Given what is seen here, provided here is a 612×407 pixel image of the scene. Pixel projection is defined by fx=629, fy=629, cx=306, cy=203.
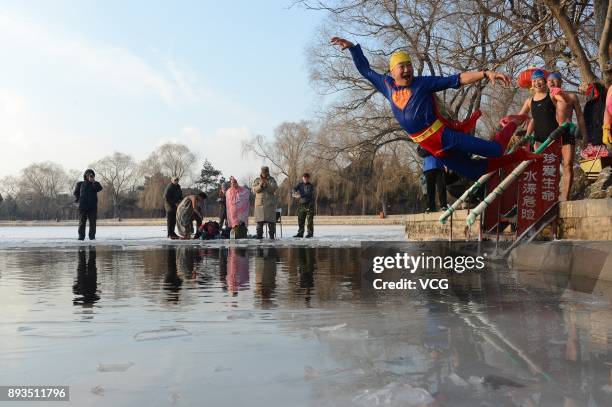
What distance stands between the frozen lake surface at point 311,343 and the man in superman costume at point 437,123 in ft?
4.23

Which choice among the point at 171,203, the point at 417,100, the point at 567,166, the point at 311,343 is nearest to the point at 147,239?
the point at 171,203

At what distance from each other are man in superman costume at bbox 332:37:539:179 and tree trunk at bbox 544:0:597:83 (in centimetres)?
652

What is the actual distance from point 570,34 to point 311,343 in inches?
433

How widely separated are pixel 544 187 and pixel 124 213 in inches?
3294

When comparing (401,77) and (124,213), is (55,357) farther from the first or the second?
(124,213)

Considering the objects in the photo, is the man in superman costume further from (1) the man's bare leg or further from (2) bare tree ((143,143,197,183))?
(2) bare tree ((143,143,197,183))

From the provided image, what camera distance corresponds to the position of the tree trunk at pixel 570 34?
11.6m

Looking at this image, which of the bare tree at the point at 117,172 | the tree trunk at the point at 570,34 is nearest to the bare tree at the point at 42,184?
the bare tree at the point at 117,172

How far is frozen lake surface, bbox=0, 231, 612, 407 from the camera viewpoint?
2047 mm

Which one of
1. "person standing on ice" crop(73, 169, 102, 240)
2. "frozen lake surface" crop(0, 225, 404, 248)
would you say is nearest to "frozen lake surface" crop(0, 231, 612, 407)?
"frozen lake surface" crop(0, 225, 404, 248)

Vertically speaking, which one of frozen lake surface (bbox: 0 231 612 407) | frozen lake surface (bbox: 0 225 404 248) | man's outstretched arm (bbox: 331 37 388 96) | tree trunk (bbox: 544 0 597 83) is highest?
tree trunk (bbox: 544 0 597 83)

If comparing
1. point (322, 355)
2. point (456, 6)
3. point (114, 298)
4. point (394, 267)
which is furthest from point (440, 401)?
point (456, 6)

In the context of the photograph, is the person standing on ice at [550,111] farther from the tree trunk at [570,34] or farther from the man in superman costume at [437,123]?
the tree trunk at [570,34]

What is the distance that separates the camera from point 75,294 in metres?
4.86
